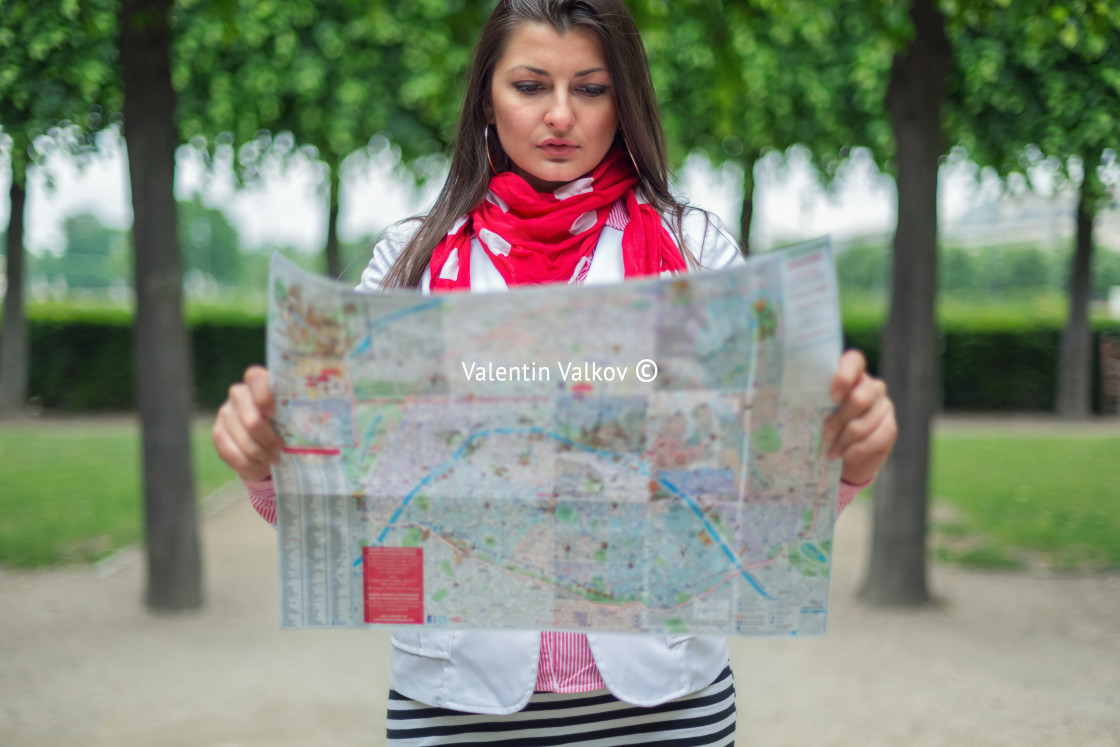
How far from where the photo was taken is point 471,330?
1.11 metres

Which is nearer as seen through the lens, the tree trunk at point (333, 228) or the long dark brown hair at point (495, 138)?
the long dark brown hair at point (495, 138)

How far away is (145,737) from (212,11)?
3.40m

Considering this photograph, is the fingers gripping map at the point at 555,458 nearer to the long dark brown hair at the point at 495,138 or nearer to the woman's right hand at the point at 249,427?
the woman's right hand at the point at 249,427

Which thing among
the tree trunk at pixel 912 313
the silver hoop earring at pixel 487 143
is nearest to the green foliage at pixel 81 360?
the tree trunk at pixel 912 313

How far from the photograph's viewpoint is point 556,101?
139 centimetres

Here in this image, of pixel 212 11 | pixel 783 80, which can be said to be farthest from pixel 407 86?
pixel 212 11

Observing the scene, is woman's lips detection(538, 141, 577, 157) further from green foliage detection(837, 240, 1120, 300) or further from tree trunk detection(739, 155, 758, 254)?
tree trunk detection(739, 155, 758, 254)

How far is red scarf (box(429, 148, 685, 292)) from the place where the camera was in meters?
1.38

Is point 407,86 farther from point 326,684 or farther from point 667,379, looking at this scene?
point 667,379

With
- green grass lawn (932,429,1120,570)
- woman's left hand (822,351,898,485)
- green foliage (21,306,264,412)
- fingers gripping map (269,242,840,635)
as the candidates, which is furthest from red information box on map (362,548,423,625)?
green foliage (21,306,264,412)

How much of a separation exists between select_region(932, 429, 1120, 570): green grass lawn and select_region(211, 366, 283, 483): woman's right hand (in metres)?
6.10

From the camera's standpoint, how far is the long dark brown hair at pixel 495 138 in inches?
55.5

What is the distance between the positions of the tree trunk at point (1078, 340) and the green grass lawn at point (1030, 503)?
132 centimetres

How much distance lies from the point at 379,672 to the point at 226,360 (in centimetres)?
1136
